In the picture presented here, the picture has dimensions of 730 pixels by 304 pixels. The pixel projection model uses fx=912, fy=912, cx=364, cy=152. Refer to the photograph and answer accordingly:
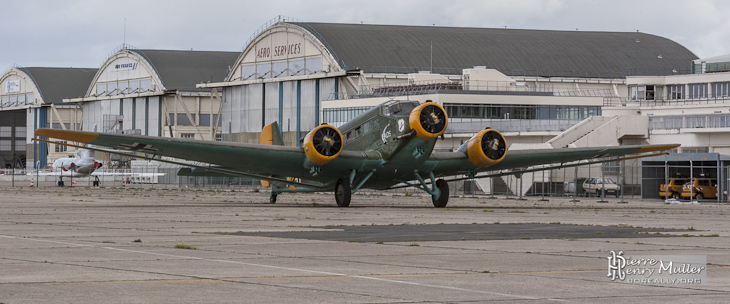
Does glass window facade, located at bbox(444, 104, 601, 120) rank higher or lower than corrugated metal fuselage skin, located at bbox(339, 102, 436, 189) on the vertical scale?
higher

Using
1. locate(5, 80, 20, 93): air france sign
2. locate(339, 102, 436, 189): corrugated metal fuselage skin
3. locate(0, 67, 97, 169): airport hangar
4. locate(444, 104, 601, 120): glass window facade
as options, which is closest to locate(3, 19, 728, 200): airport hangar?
locate(444, 104, 601, 120): glass window facade

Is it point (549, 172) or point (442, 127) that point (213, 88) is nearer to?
point (549, 172)

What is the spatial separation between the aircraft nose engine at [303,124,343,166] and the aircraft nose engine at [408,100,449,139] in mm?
3128

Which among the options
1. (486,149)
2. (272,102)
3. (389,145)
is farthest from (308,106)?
(389,145)

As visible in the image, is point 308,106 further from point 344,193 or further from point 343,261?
point 343,261

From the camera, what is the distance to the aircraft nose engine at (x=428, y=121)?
34.3 meters

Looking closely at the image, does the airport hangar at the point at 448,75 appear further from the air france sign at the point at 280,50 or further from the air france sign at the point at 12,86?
the air france sign at the point at 12,86

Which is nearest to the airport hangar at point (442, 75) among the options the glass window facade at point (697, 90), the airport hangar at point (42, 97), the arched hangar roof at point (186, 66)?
the arched hangar roof at point (186, 66)

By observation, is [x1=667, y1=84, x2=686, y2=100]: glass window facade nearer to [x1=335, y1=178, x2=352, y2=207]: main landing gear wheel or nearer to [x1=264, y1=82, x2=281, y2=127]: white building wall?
[x1=264, y1=82, x2=281, y2=127]: white building wall

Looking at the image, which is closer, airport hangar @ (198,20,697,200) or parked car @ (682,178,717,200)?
parked car @ (682,178,717,200)

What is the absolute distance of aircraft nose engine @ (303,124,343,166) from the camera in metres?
35.3

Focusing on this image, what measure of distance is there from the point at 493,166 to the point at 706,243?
21.5 metres

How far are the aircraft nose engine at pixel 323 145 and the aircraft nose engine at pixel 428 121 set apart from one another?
123 inches

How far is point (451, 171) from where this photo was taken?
125ft
